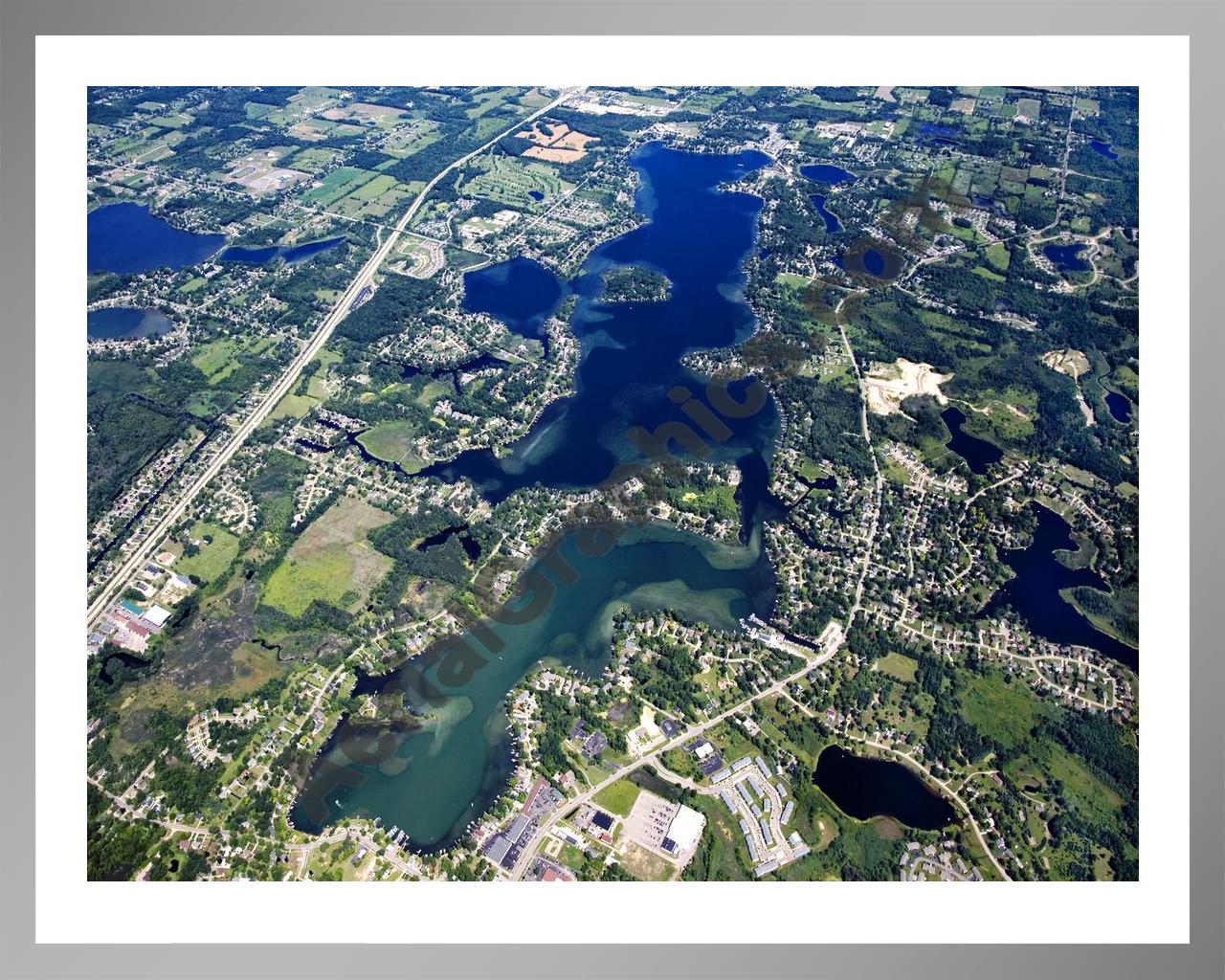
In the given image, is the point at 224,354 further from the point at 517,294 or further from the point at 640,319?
the point at 640,319

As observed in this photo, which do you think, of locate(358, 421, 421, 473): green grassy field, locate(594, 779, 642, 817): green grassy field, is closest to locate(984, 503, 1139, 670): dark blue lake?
locate(594, 779, 642, 817): green grassy field

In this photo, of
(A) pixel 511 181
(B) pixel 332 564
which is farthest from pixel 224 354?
(A) pixel 511 181

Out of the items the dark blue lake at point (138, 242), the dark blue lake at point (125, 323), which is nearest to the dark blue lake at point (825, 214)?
the dark blue lake at point (138, 242)

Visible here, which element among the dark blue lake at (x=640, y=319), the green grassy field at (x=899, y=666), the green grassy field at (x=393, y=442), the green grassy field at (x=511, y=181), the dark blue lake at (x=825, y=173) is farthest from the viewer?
the dark blue lake at (x=825, y=173)

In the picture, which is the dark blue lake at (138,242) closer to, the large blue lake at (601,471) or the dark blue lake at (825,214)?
the large blue lake at (601,471)

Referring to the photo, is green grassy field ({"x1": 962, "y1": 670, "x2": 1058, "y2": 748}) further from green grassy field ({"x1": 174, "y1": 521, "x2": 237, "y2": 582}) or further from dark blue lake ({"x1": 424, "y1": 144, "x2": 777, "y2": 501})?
green grassy field ({"x1": 174, "y1": 521, "x2": 237, "y2": 582})

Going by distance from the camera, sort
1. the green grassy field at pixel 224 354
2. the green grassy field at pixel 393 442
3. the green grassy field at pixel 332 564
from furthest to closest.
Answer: the green grassy field at pixel 224 354, the green grassy field at pixel 393 442, the green grassy field at pixel 332 564
